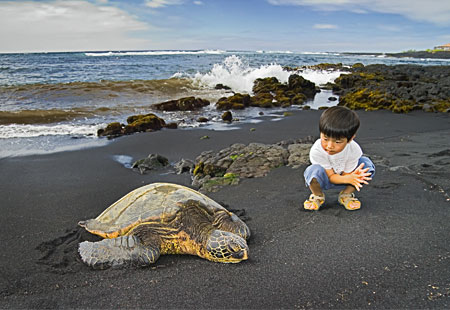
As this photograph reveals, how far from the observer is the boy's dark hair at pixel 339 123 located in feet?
9.19

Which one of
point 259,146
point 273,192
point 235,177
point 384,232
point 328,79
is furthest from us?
point 328,79

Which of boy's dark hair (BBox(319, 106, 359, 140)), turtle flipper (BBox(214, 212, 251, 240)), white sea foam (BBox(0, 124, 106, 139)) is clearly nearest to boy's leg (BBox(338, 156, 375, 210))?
boy's dark hair (BBox(319, 106, 359, 140))

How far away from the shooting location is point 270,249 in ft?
9.41

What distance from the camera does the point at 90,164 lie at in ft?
19.9

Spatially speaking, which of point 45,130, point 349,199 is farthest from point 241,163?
point 45,130

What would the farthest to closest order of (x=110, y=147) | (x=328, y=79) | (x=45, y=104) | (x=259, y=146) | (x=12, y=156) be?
(x=328, y=79) → (x=45, y=104) → (x=110, y=147) → (x=12, y=156) → (x=259, y=146)

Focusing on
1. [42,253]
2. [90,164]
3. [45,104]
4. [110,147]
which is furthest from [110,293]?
[45,104]

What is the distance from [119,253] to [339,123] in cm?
227

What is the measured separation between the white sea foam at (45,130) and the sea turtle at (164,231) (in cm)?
605

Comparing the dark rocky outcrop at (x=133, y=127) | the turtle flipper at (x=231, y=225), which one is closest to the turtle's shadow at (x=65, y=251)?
the turtle flipper at (x=231, y=225)

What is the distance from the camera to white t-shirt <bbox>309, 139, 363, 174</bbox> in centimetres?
316

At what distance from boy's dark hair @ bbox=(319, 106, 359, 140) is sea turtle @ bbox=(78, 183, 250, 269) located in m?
1.23

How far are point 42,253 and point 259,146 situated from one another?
3.92 meters

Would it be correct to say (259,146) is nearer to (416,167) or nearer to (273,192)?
(273,192)
